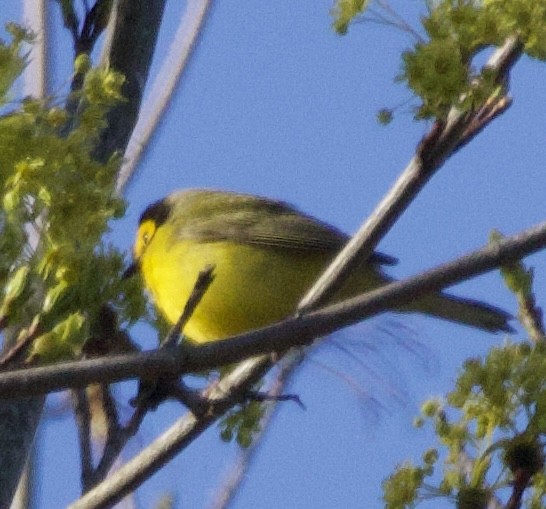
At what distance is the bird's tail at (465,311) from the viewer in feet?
14.2

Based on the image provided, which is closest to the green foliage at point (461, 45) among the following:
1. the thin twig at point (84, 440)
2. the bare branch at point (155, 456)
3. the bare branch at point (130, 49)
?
the bare branch at point (155, 456)

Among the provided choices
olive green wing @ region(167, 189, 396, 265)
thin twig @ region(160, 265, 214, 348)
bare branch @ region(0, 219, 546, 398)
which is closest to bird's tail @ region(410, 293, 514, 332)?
olive green wing @ region(167, 189, 396, 265)

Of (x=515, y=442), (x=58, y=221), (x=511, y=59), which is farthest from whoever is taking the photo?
(x=515, y=442)

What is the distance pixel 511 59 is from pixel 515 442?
69 cm

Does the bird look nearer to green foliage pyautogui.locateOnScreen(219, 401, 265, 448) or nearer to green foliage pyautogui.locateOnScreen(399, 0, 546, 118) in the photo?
green foliage pyautogui.locateOnScreen(219, 401, 265, 448)

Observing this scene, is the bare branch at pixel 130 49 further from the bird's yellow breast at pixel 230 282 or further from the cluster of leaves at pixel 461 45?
the cluster of leaves at pixel 461 45

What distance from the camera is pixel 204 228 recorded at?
4836mm

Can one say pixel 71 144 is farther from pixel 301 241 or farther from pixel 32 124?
pixel 301 241

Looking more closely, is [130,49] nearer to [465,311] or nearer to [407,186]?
[407,186]

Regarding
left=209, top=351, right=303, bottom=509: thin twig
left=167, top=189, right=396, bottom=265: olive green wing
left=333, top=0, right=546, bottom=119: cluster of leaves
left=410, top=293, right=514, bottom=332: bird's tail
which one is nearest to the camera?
left=333, top=0, right=546, bottom=119: cluster of leaves

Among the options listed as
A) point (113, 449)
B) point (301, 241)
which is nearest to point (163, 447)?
point (113, 449)

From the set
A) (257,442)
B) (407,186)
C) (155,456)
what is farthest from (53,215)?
(257,442)

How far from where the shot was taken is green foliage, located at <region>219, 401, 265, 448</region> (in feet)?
7.33

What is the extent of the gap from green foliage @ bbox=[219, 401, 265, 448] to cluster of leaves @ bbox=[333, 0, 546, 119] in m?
0.87
